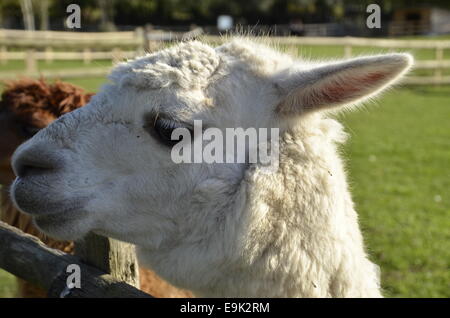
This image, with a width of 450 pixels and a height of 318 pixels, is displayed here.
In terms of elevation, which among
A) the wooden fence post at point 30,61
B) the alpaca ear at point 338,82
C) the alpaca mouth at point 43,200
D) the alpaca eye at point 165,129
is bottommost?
the alpaca mouth at point 43,200

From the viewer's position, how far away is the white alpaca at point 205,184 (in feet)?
6.28

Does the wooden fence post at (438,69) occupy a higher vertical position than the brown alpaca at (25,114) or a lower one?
higher

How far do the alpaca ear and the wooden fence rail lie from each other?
0.96 metres

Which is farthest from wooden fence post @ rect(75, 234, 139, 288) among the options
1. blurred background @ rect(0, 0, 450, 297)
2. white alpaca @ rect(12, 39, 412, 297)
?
blurred background @ rect(0, 0, 450, 297)

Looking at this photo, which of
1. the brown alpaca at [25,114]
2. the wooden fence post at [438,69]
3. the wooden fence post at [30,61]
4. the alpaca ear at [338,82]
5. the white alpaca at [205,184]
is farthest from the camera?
the wooden fence post at [438,69]

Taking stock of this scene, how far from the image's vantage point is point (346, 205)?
2.14m

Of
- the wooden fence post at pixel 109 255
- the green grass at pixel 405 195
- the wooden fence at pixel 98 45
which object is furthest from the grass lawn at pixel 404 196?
the wooden fence at pixel 98 45

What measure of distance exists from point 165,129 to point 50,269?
2.68ft

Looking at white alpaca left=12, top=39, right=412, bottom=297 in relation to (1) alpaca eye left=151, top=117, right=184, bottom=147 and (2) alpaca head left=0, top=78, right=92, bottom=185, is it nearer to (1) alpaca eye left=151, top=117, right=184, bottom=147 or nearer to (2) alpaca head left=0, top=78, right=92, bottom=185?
(1) alpaca eye left=151, top=117, right=184, bottom=147

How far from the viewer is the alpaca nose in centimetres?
192

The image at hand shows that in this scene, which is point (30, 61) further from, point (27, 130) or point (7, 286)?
point (27, 130)

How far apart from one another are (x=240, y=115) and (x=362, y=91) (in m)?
0.48

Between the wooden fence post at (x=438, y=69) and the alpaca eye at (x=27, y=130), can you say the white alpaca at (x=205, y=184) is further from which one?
the wooden fence post at (x=438, y=69)

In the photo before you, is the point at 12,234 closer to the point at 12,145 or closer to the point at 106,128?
the point at 106,128
